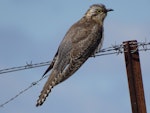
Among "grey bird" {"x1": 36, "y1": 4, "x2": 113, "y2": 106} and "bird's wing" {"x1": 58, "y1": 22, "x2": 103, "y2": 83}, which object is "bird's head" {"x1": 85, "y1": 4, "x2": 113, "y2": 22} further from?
"bird's wing" {"x1": 58, "y1": 22, "x2": 103, "y2": 83}

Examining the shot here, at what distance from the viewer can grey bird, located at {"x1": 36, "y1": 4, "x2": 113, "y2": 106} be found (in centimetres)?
998

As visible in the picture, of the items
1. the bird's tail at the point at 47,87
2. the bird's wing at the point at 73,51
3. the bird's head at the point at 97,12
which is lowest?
the bird's tail at the point at 47,87

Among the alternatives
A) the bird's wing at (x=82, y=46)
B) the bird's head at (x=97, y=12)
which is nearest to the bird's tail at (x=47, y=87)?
the bird's wing at (x=82, y=46)

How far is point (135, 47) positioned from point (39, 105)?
1.66 meters

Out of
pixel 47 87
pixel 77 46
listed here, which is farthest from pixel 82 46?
pixel 47 87

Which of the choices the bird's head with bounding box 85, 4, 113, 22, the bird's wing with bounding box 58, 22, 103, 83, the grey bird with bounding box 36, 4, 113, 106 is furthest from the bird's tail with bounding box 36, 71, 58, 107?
the bird's head with bounding box 85, 4, 113, 22

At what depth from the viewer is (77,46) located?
10852 millimetres

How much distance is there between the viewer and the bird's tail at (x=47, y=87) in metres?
9.20

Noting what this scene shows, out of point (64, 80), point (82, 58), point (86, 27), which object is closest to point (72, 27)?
point (86, 27)

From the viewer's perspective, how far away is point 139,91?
8.73m

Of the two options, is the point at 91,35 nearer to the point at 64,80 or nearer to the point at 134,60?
the point at 64,80

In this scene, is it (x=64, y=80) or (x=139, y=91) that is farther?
(x=64, y=80)

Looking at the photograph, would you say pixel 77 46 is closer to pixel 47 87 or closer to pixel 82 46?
pixel 82 46

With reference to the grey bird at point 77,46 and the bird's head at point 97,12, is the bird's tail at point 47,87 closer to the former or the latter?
the grey bird at point 77,46
